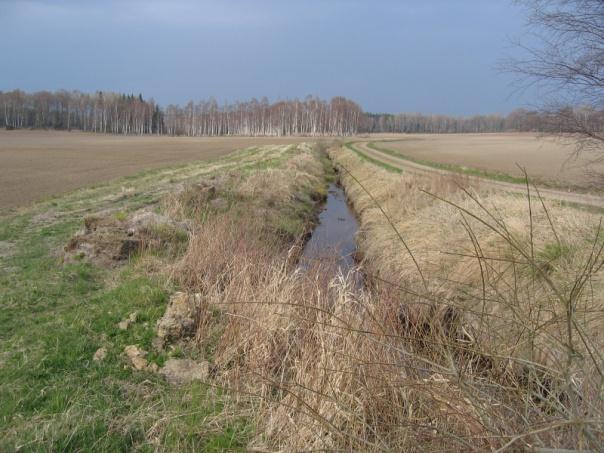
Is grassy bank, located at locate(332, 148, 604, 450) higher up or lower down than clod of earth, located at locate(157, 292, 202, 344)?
higher up

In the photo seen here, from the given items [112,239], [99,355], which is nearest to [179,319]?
[99,355]

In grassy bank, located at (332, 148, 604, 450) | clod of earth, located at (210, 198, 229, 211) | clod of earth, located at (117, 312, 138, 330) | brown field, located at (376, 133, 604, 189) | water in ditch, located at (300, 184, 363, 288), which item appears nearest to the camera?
grassy bank, located at (332, 148, 604, 450)

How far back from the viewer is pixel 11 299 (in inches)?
240

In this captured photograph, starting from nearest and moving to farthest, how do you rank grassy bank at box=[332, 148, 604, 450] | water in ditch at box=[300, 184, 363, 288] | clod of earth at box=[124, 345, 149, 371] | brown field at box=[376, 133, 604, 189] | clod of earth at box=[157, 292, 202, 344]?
grassy bank at box=[332, 148, 604, 450], clod of earth at box=[124, 345, 149, 371], clod of earth at box=[157, 292, 202, 344], brown field at box=[376, 133, 604, 189], water in ditch at box=[300, 184, 363, 288]

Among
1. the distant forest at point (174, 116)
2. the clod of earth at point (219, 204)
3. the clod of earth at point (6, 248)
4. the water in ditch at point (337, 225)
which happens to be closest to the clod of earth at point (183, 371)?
the clod of earth at point (6, 248)

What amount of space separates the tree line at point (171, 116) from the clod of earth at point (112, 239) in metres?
106

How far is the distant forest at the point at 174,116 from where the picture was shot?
104500 millimetres

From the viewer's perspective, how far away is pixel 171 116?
124m

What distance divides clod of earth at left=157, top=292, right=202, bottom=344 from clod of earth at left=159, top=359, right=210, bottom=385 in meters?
0.45

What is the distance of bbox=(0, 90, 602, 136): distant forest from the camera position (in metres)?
104

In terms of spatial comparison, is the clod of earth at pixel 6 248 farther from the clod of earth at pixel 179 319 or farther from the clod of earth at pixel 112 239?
the clod of earth at pixel 179 319

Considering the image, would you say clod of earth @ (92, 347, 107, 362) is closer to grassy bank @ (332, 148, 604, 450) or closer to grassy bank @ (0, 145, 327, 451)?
grassy bank @ (0, 145, 327, 451)

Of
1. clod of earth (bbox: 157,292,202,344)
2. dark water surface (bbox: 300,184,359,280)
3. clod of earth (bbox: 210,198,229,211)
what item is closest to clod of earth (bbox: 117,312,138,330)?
clod of earth (bbox: 157,292,202,344)

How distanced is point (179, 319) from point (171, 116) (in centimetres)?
12911
